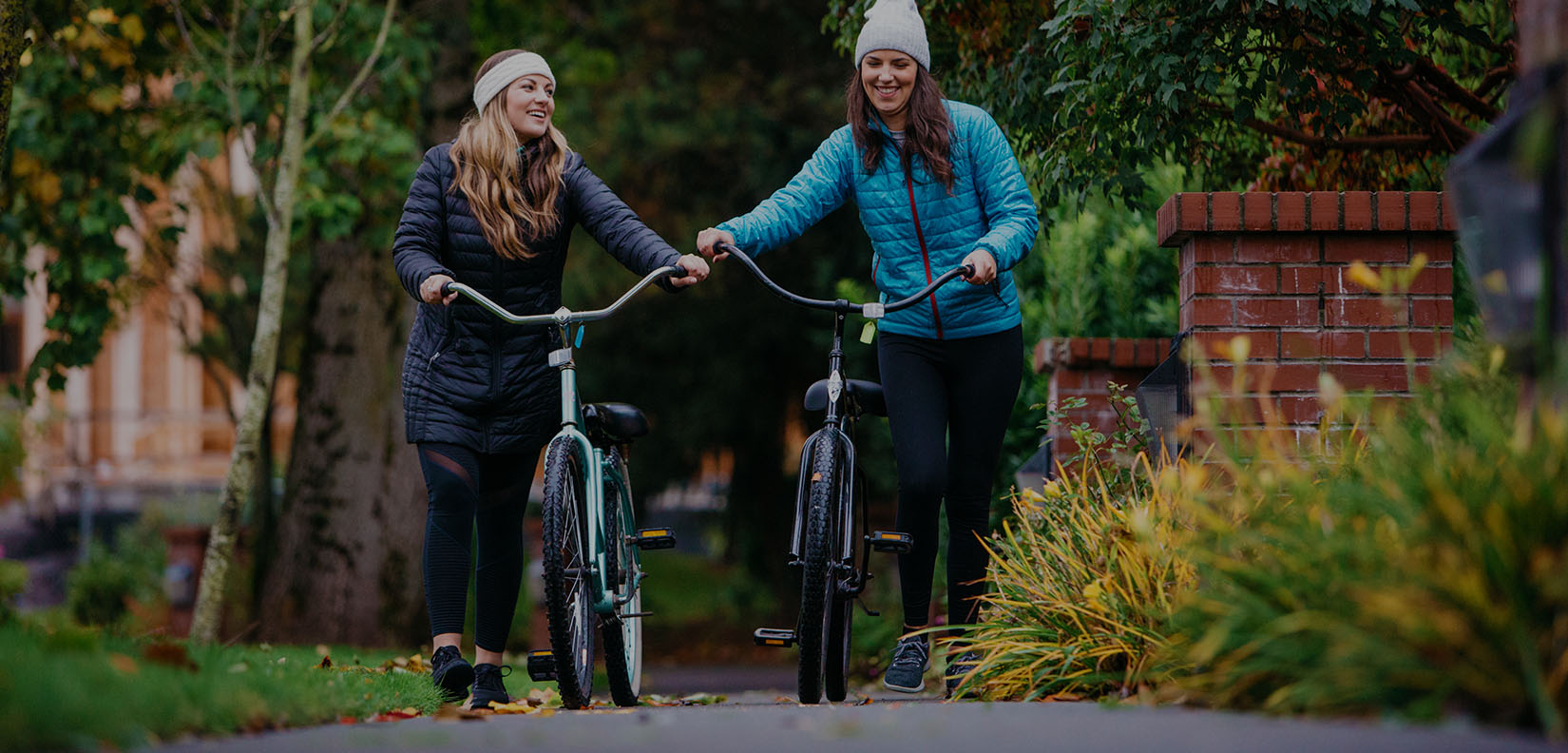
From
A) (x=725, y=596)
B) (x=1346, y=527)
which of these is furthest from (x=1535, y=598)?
(x=725, y=596)

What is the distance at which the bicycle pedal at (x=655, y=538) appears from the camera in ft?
16.2

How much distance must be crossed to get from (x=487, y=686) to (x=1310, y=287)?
2737mm

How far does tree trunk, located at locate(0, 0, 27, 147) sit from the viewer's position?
5.31 metres

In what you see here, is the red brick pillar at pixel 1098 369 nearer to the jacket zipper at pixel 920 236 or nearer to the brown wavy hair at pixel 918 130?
the jacket zipper at pixel 920 236

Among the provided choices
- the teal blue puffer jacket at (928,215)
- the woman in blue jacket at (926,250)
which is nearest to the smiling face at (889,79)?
the woman in blue jacket at (926,250)

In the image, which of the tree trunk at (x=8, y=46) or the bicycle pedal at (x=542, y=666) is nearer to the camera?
the bicycle pedal at (x=542, y=666)

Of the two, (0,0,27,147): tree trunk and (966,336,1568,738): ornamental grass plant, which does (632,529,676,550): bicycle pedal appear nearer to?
(966,336,1568,738): ornamental grass plant

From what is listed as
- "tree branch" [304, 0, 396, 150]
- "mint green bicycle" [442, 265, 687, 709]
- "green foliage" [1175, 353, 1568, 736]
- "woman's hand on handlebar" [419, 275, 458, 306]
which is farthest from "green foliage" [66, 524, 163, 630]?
"green foliage" [1175, 353, 1568, 736]

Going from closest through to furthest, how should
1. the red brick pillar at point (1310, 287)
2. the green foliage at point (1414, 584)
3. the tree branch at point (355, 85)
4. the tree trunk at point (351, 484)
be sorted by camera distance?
1. the green foliage at point (1414, 584)
2. the red brick pillar at point (1310, 287)
3. the tree branch at point (355, 85)
4. the tree trunk at point (351, 484)

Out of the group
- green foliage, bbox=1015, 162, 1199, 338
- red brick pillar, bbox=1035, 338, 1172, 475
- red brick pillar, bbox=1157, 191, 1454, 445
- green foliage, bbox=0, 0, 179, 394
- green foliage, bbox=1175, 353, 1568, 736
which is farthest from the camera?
green foliage, bbox=0, 0, 179, 394

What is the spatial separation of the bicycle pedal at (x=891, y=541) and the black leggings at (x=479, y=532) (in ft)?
3.63

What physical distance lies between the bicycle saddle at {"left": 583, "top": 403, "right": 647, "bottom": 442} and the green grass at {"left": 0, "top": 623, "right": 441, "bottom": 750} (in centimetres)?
102

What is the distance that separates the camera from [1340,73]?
5812 mm

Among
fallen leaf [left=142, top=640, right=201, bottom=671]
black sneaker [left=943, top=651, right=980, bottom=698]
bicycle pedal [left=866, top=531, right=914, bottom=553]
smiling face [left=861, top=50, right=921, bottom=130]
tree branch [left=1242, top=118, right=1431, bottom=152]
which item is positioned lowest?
black sneaker [left=943, top=651, right=980, bottom=698]
